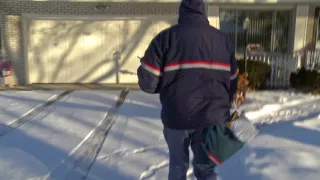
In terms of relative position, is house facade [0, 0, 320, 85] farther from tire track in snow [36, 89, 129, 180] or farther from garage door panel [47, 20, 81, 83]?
tire track in snow [36, 89, 129, 180]

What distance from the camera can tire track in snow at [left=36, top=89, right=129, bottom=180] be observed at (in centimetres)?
393

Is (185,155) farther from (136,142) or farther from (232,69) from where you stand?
(136,142)

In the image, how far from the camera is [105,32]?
1038cm

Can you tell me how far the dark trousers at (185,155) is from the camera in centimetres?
288

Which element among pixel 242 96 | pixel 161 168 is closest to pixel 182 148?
pixel 161 168

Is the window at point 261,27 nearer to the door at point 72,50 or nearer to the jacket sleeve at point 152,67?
the door at point 72,50

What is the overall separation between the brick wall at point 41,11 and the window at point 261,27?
65.4 inches

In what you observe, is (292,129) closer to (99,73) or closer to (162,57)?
(162,57)

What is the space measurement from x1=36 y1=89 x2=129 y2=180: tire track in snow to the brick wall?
15.9 ft

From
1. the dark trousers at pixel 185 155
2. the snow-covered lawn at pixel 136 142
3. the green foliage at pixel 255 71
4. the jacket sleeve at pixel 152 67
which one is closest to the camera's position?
the jacket sleeve at pixel 152 67

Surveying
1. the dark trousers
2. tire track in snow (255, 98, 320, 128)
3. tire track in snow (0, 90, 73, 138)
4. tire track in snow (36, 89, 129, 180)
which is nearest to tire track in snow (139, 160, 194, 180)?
tire track in snow (36, 89, 129, 180)

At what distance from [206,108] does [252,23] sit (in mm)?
8116

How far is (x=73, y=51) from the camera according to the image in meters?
10.5

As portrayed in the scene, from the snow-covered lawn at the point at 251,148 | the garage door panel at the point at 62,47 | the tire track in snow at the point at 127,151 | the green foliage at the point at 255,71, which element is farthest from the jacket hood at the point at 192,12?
the garage door panel at the point at 62,47
